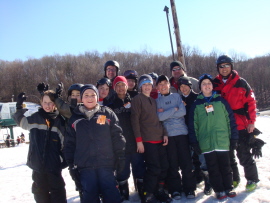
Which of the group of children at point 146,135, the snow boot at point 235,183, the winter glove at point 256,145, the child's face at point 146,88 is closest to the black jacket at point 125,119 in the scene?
the group of children at point 146,135

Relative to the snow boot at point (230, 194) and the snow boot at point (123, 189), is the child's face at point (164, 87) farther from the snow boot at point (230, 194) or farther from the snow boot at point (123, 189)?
the snow boot at point (230, 194)

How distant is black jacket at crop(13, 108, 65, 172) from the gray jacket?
1.65 m

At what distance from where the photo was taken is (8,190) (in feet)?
A: 16.3

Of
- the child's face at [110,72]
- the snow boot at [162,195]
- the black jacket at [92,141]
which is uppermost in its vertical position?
the child's face at [110,72]

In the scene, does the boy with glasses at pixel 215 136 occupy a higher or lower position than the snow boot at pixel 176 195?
higher

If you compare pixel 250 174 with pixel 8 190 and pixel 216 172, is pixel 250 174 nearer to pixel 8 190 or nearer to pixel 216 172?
pixel 216 172

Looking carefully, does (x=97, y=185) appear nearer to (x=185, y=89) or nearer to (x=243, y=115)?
(x=185, y=89)

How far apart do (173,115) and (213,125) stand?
0.63m

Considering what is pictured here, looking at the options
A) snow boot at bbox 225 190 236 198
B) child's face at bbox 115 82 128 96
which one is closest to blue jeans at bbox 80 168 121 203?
child's face at bbox 115 82 128 96

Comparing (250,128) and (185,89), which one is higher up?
(185,89)

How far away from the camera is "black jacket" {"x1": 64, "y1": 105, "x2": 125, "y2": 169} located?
9.27 feet

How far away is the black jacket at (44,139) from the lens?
326cm

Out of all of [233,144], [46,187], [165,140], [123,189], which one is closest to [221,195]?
[233,144]

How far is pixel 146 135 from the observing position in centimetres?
354
